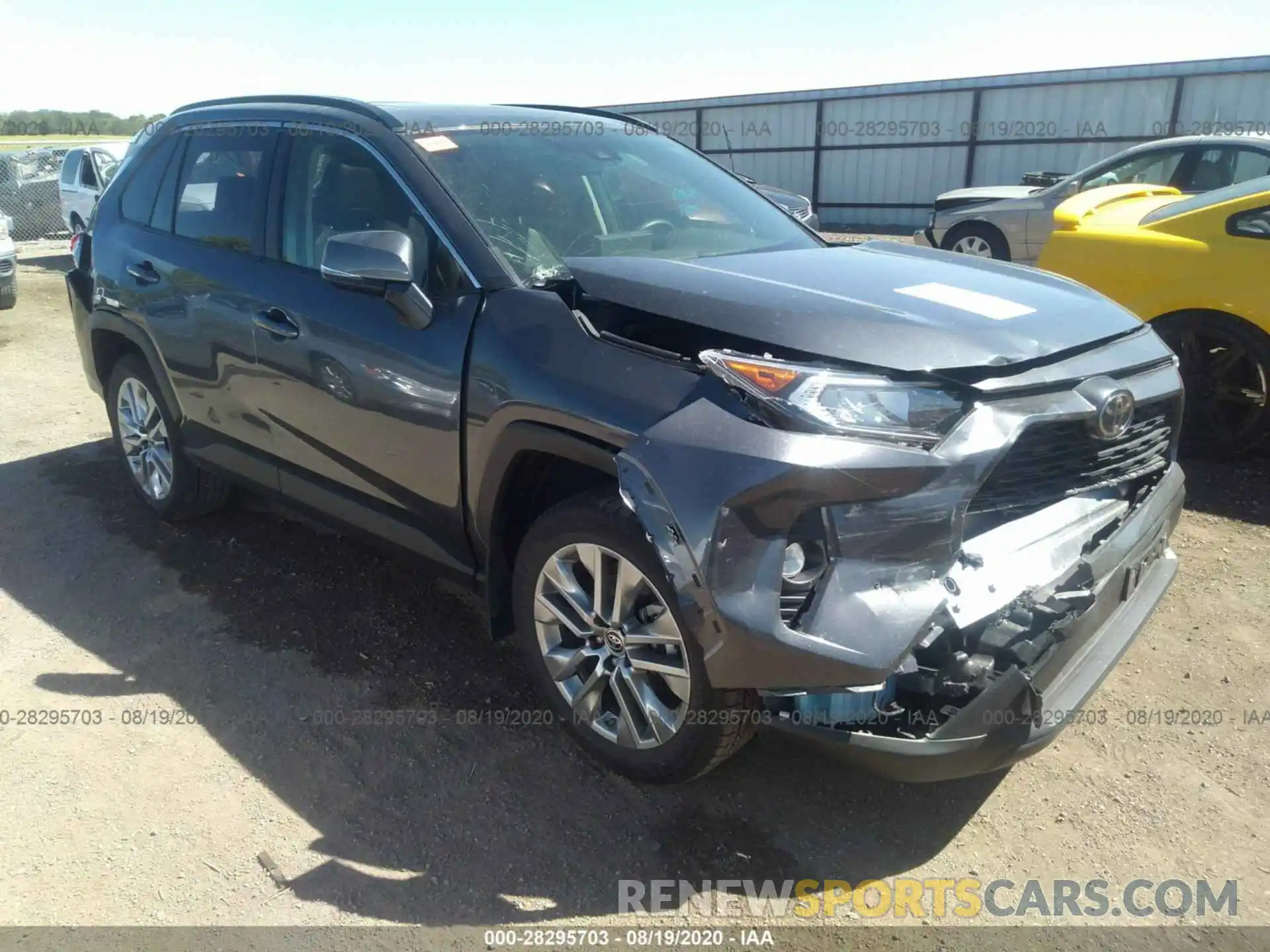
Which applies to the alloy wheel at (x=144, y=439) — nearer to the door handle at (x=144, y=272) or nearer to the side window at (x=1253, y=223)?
the door handle at (x=144, y=272)

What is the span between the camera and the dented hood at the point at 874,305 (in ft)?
7.98

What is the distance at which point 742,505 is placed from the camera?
2244 mm

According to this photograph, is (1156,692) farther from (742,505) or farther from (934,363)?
(742,505)

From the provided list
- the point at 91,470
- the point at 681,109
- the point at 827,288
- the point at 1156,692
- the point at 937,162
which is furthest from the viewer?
the point at 681,109

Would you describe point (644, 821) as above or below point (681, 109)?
below

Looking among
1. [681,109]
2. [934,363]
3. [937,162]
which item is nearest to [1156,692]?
[934,363]

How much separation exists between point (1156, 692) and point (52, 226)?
856 inches

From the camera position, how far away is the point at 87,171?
618 inches

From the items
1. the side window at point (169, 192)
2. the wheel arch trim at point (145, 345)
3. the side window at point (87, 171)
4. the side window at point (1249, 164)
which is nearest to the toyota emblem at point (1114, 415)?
the wheel arch trim at point (145, 345)

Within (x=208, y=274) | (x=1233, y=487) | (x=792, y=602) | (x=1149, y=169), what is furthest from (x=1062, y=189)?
(x=792, y=602)

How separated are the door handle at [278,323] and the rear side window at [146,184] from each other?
1.32 m

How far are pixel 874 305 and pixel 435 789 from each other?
1.92 m

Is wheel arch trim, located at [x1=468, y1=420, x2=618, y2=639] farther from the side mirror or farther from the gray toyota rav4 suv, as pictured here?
the side mirror

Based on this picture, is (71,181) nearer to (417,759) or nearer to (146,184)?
(146,184)
